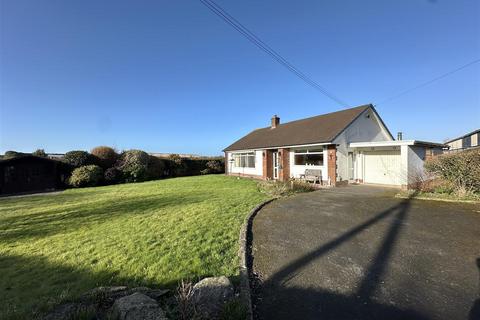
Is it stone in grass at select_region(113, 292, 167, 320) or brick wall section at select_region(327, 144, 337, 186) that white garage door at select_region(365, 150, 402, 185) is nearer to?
brick wall section at select_region(327, 144, 337, 186)

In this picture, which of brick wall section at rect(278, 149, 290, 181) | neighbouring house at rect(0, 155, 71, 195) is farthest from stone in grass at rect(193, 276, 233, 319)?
neighbouring house at rect(0, 155, 71, 195)

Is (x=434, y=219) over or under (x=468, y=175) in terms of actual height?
under

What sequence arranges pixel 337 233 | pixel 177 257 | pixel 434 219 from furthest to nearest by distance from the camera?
pixel 434 219, pixel 337 233, pixel 177 257

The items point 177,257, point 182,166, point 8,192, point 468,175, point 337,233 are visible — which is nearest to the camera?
point 177,257

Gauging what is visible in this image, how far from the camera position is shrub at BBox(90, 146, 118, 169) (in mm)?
21375

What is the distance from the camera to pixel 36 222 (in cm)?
782

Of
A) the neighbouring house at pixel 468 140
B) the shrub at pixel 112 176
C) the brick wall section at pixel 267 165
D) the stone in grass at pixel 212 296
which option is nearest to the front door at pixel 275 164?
the brick wall section at pixel 267 165

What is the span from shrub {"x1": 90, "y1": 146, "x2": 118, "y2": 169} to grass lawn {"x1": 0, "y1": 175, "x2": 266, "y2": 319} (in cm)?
1325

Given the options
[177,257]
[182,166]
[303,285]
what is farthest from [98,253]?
[182,166]

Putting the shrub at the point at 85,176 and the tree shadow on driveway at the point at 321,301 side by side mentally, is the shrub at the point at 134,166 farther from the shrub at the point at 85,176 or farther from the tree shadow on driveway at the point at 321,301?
the tree shadow on driveway at the point at 321,301

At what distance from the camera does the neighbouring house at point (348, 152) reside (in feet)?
45.4

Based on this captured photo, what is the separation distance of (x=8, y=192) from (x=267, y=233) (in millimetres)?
21298

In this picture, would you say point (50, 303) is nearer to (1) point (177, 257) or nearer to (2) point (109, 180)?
(1) point (177, 257)

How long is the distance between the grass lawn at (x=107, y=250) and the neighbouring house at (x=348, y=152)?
8416 mm
